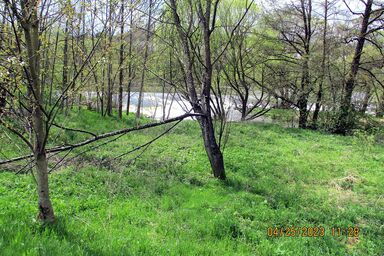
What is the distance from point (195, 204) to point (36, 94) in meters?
2.91

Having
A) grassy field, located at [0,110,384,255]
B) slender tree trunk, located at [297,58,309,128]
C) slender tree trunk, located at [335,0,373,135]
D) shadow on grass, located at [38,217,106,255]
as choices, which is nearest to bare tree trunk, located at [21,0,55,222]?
shadow on grass, located at [38,217,106,255]

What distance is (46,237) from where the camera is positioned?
2.81 meters

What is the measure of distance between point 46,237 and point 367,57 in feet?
53.3

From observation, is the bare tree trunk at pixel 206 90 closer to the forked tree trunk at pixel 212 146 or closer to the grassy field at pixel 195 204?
the forked tree trunk at pixel 212 146

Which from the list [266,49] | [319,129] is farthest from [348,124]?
[266,49]

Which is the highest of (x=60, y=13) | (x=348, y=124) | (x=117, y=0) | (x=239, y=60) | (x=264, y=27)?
(x=264, y=27)

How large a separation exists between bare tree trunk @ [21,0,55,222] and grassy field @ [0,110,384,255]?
274 millimetres

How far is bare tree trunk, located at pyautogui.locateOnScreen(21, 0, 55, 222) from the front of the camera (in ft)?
8.50

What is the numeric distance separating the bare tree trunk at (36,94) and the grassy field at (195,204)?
0.27 metres

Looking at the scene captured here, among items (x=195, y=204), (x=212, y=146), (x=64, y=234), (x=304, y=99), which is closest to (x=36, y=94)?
(x=64, y=234)

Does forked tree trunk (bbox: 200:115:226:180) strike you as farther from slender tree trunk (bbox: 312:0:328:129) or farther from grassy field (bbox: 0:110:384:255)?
slender tree trunk (bbox: 312:0:328:129)

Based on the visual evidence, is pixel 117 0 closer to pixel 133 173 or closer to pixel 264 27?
pixel 133 173

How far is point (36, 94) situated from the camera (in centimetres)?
279

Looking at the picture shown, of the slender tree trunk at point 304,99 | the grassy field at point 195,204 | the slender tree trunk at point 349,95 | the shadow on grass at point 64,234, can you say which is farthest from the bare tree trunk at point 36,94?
the slender tree trunk at point 349,95
